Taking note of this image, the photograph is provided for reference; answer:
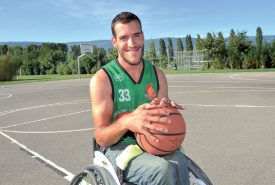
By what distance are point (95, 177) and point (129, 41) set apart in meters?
1.13

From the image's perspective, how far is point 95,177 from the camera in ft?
10.2

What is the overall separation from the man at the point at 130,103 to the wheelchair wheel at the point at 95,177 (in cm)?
12

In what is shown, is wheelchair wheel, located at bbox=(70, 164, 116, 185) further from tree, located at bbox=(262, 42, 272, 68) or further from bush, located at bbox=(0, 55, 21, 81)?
tree, located at bbox=(262, 42, 272, 68)

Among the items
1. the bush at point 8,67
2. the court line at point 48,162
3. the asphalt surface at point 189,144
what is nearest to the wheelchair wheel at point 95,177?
the asphalt surface at point 189,144

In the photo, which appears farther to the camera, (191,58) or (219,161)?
(191,58)

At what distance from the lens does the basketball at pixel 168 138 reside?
269 centimetres

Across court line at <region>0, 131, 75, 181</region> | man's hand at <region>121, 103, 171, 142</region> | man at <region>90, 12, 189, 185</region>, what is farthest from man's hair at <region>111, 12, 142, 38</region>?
court line at <region>0, 131, 75, 181</region>

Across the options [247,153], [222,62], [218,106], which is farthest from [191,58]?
[247,153]

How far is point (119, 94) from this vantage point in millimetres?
3186

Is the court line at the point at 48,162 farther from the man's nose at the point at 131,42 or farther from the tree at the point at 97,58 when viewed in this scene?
the tree at the point at 97,58

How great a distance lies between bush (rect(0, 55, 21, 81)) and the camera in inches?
1908

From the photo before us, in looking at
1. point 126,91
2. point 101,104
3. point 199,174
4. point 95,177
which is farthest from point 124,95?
point 199,174

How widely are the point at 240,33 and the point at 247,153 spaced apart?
51.3 m

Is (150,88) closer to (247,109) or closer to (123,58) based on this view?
(123,58)
